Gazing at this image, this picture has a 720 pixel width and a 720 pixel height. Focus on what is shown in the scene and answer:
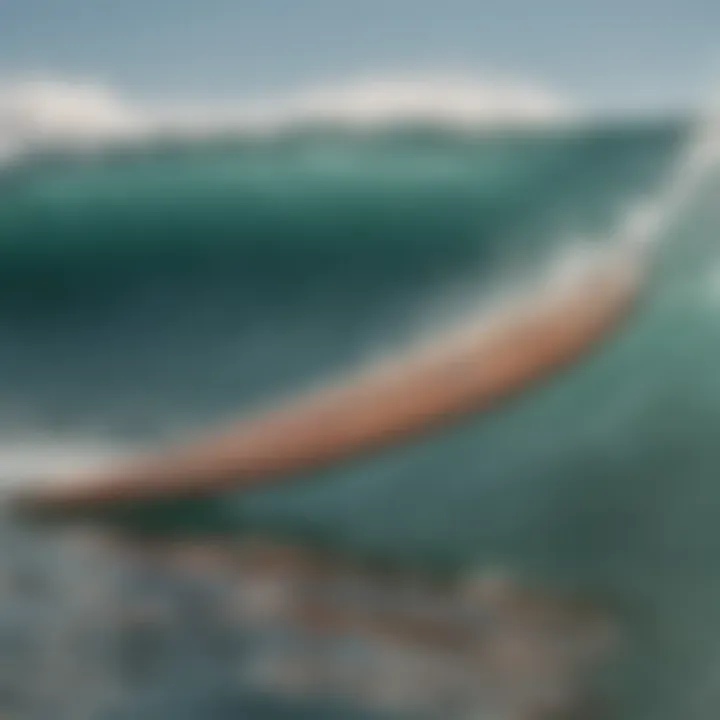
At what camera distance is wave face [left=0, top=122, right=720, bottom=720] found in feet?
4.07

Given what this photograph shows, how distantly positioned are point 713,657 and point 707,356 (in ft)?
1.03

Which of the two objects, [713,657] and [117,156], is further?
[117,156]

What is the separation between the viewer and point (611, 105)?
1.29 metres

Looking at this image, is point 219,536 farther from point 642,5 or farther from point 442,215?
point 642,5

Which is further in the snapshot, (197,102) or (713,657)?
(197,102)

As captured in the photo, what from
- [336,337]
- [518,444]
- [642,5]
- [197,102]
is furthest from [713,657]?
[197,102]

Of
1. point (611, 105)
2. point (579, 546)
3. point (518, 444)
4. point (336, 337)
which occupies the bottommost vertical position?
point (579, 546)

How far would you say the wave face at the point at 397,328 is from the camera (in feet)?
4.07

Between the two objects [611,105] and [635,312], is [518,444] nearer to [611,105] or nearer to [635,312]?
[635,312]

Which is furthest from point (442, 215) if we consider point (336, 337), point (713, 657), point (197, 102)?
point (713, 657)

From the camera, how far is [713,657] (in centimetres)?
122

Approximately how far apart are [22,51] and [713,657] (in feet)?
3.30

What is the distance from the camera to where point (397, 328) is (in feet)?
4.19

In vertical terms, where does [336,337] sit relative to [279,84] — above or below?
below
